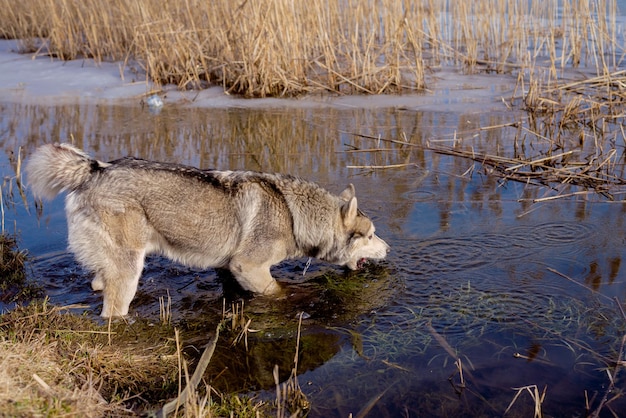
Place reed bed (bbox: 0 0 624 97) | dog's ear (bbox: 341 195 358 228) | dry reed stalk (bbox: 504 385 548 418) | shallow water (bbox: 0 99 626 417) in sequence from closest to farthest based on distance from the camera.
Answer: dry reed stalk (bbox: 504 385 548 418) < shallow water (bbox: 0 99 626 417) < dog's ear (bbox: 341 195 358 228) < reed bed (bbox: 0 0 624 97)

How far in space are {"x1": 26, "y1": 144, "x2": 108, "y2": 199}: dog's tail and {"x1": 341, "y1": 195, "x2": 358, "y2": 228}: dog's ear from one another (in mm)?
2126

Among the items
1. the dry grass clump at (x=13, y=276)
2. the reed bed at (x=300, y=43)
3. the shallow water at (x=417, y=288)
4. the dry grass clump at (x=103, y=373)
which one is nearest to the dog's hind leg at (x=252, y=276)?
the shallow water at (x=417, y=288)

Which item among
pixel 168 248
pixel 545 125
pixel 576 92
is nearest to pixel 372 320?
pixel 168 248

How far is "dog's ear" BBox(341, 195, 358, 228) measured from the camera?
18.9 feet

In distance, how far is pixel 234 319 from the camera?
4.80m

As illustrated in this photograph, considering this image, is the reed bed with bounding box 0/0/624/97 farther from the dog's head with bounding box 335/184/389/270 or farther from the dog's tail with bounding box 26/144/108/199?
the dog's tail with bounding box 26/144/108/199

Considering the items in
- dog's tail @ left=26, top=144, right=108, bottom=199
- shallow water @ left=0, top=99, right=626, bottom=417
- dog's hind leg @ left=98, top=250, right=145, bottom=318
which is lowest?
shallow water @ left=0, top=99, right=626, bottom=417

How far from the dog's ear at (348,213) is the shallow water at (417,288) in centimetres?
51

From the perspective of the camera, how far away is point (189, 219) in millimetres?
5270

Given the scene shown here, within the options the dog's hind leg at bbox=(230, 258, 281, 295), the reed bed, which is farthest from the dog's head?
the reed bed

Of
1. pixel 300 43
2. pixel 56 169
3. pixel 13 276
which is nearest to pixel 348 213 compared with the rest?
pixel 56 169

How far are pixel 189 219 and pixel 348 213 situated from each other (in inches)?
55.2

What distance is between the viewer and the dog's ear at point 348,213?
5751mm

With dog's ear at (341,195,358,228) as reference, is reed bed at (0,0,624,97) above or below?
above
